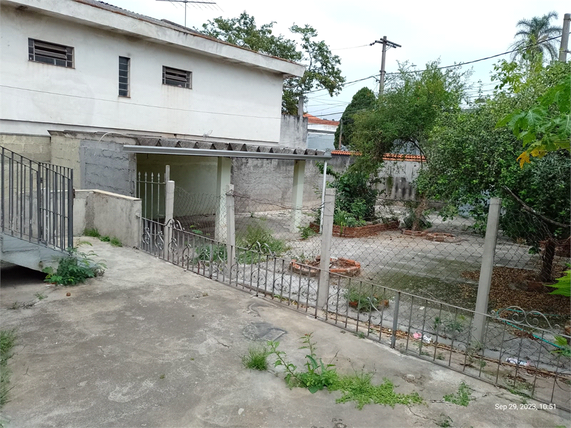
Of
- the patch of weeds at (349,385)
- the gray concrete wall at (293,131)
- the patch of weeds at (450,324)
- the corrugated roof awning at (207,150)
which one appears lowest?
the patch of weeds at (450,324)

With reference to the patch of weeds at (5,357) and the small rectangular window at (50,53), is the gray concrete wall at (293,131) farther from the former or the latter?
the patch of weeds at (5,357)

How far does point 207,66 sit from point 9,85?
5.69 metres

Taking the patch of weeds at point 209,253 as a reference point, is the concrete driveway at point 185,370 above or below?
below

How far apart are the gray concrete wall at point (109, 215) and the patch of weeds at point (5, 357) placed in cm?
341

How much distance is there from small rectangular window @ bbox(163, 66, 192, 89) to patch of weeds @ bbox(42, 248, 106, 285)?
815 centimetres

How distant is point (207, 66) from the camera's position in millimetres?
13539

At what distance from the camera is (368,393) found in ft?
10.7

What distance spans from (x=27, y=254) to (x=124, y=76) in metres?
7.73

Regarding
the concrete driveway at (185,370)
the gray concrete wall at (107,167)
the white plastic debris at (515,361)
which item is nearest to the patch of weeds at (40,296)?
the concrete driveway at (185,370)

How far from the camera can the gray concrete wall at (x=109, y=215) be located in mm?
7328

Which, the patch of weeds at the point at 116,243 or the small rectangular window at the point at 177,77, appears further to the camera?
the small rectangular window at the point at 177,77

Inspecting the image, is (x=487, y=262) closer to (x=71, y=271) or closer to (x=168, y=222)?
(x=168, y=222)

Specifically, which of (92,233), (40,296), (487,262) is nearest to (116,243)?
(92,233)

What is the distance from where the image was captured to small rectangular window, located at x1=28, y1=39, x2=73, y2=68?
387 inches
